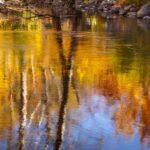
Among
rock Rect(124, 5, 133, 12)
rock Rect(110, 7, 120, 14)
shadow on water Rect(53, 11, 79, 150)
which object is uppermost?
shadow on water Rect(53, 11, 79, 150)

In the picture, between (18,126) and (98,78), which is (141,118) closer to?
(18,126)

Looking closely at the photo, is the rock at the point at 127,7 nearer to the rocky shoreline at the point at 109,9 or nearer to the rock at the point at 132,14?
the rocky shoreline at the point at 109,9

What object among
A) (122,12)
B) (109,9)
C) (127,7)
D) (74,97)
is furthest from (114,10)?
(74,97)

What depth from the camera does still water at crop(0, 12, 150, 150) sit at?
9.41 metres

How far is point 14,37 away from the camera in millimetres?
25984

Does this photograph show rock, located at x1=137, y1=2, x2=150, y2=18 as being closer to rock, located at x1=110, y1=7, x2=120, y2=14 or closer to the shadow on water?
rock, located at x1=110, y1=7, x2=120, y2=14

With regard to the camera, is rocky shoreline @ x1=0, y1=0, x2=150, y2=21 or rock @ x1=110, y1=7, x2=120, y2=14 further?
rock @ x1=110, y1=7, x2=120, y2=14

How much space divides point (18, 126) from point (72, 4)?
2349 inches

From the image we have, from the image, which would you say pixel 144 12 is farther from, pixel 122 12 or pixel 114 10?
pixel 114 10

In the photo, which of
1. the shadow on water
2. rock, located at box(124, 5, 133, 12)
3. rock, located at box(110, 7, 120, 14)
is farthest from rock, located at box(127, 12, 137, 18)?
the shadow on water

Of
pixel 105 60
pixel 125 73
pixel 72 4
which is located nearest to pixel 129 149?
pixel 125 73

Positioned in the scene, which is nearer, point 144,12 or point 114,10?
point 144,12

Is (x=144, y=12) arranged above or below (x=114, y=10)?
above

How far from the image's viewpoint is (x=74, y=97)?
12.6 meters
